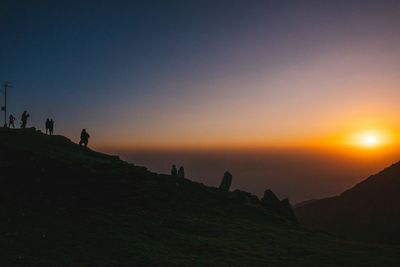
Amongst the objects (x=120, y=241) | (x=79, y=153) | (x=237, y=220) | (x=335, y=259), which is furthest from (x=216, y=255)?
(x=79, y=153)

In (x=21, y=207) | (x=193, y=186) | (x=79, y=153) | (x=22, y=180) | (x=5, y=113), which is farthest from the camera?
(x=5, y=113)

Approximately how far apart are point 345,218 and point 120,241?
247ft

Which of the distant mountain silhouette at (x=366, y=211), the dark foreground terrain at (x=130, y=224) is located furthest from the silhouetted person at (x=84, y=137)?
the distant mountain silhouette at (x=366, y=211)

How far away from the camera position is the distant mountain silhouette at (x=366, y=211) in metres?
82.8

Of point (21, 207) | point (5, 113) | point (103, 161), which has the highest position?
point (5, 113)

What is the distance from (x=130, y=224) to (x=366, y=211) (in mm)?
70158

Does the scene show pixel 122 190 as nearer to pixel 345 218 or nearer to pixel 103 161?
pixel 103 161

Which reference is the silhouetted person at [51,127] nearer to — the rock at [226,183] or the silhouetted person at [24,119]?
the silhouetted person at [24,119]

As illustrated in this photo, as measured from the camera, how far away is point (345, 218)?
3750 inches

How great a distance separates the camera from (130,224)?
34781 mm

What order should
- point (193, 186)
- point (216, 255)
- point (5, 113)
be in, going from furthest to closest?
1. point (5, 113)
2. point (193, 186)
3. point (216, 255)

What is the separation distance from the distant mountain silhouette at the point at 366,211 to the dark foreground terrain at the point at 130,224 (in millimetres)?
39338

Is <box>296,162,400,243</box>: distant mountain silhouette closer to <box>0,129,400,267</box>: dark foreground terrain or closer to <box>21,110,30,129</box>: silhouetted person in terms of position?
<box>0,129,400,267</box>: dark foreground terrain

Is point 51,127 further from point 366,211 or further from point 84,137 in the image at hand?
point 366,211
